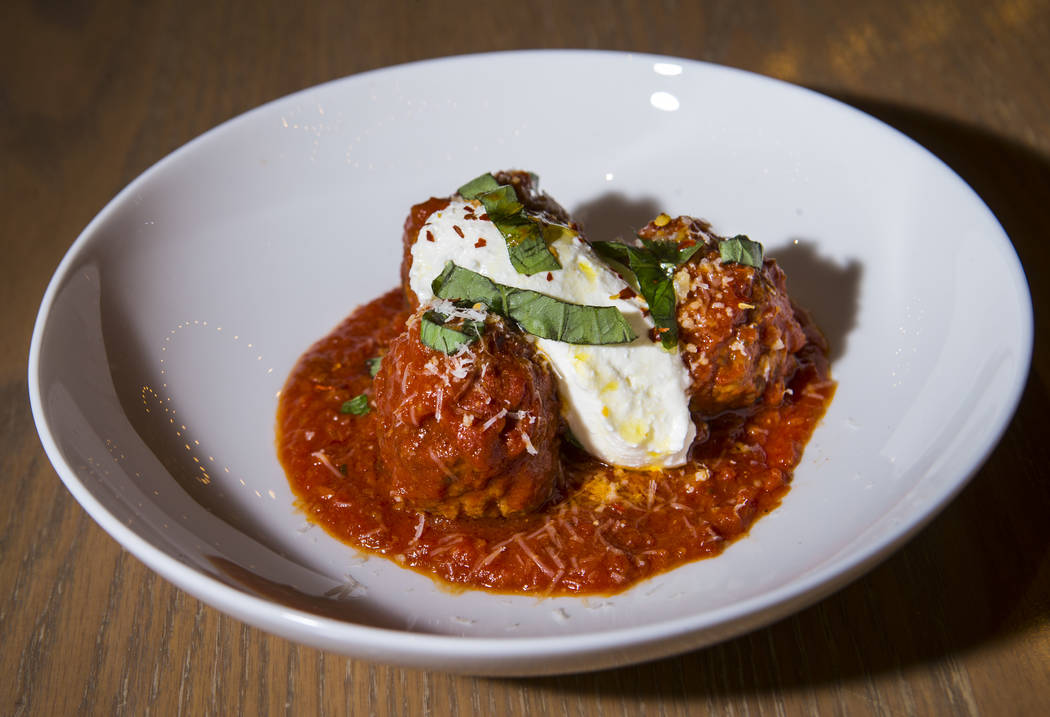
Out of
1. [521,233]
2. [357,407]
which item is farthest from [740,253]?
[357,407]

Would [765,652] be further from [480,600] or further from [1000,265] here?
[1000,265]

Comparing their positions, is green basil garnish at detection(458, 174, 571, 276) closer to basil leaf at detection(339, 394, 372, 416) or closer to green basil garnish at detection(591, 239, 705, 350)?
green basil garnish at detection(591, 239, 705, 350)

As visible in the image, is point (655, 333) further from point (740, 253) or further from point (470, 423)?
point (470, 423)

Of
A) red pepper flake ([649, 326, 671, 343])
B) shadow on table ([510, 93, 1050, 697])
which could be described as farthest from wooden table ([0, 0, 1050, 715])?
red pepper flake ([649, 326, 671, 343])

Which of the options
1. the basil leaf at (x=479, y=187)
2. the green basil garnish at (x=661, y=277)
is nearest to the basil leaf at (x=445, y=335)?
the green basil garnish at (x=661, y=277)

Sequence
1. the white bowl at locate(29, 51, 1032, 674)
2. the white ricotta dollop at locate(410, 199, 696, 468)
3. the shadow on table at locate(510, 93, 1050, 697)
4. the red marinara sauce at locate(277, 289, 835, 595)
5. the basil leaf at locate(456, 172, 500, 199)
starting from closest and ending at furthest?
the white bowl at locate(29, 51, 1032, 674)
the shadow on table at locate(510, 93, 1050, 697)
the red marinara sauce at locate(277, 289, 835, 595)
the white ricotta dollop at locate(410, 199, 696, 468)
the basil leaf at locate(456, 172, 500, 199)
